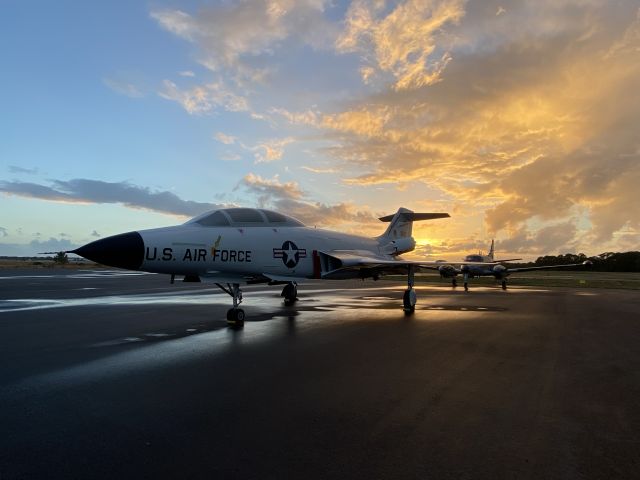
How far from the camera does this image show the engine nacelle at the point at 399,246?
19870 millimetres

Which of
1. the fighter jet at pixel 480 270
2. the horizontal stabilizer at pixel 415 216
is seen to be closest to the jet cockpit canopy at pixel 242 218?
the horizontal stabilizer at pixel 415 216

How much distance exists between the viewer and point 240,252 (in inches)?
451

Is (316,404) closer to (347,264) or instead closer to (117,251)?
(117,251)

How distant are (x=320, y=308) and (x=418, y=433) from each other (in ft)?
38.5

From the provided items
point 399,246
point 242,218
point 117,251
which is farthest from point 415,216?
point 117,251

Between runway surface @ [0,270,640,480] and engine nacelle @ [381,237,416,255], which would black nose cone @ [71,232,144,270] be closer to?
runway surface @ [0,270,640,480]

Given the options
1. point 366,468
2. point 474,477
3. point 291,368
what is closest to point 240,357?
point 291,368

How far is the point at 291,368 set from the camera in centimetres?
649

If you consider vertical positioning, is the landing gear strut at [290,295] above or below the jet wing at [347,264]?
below

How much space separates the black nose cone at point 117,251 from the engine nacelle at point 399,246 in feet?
40.0

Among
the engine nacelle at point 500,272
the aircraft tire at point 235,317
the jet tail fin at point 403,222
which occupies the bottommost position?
the aircraft tire at point 235,317

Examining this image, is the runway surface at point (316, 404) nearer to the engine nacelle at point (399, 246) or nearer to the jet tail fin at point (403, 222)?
the engine nacelle at point (399, 246)

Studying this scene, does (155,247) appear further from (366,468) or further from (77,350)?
(366,468)

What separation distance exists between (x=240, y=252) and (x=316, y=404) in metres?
7.16
